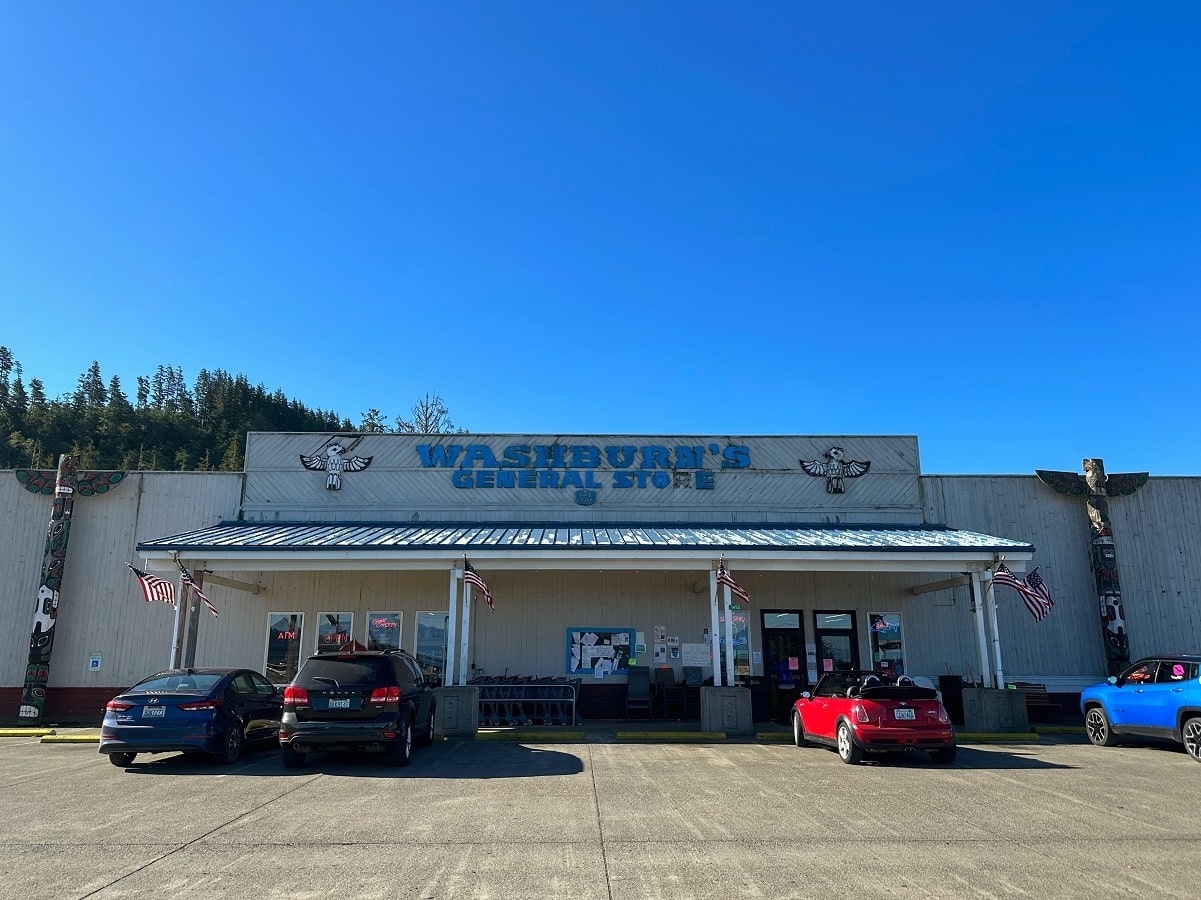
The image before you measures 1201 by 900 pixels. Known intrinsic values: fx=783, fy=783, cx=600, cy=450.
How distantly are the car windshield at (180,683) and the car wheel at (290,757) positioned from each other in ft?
5.15

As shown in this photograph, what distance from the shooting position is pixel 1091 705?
565 inches

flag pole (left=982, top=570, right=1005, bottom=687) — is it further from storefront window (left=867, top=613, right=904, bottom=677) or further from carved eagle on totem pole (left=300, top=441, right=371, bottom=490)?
carved eagle on totem pole (left=300, top=441, right=371, bottom=490)

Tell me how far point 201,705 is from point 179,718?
1.01 ft

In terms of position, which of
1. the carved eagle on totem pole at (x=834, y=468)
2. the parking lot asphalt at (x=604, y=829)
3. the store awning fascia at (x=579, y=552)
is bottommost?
the parking lot asphalt at (x=604, y=829)

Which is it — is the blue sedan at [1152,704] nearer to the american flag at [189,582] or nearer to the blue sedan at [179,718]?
the blue sedan at [179,718]

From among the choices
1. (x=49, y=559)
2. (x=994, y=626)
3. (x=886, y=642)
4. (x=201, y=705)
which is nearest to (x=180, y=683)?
(x=201, y=705)

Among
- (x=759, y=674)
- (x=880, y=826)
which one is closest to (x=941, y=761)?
(x=880, y=826)

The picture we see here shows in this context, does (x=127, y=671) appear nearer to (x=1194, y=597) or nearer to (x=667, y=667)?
(x=667, y=667)

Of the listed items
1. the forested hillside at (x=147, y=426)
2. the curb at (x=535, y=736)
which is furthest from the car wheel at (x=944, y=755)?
the forested hillside at (x=147, y=426)

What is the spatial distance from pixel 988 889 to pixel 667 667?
1392 cm

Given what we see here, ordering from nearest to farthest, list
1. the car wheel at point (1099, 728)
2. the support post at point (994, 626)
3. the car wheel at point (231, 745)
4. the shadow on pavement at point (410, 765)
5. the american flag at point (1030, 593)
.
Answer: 1. the shadow on pavement at point (410, 765)
2. the car wheel at point (231, 745)
3. the car wheel at point (1099, 728)
4. the american flag at point (1030, 593)
5. the support post at point (994, 626)

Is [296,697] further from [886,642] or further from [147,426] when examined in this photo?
[147,426]

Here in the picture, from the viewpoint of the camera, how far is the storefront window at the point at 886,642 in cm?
1978

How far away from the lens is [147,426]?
121m
